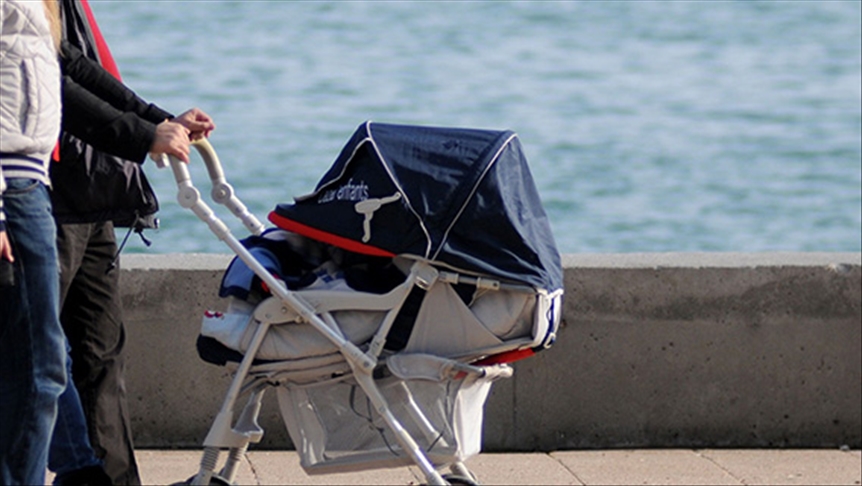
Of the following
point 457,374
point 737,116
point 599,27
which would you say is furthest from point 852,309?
point 599,27

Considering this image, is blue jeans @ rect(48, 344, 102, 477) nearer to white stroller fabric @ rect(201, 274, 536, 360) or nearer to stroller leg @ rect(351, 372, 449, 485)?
white stroller fabric @ rect(201, 274, 536, 360)

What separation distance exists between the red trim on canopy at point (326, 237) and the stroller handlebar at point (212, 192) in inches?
5.1

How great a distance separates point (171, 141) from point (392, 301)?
0.66 metres

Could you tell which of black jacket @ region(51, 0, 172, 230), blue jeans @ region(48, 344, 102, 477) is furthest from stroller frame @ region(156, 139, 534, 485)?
blue jeans @ region(48, 344, 102, 477)

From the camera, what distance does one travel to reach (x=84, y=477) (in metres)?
4.45

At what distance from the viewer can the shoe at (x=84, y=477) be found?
4.44 metres

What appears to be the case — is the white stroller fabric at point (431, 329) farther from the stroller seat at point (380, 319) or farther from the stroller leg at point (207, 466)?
the stroller leg at point (207, 466)

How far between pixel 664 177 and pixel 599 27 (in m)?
14.3

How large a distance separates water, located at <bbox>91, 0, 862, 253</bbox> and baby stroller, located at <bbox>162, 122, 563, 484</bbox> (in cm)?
1171

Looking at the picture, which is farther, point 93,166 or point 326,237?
point 93,166

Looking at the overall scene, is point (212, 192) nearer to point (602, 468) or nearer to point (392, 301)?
point (392, 301)

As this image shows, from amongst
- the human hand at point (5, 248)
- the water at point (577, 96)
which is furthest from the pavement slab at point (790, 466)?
the water at point (577, 96)

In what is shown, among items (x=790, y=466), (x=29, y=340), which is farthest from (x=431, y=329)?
(x=790, y=466)

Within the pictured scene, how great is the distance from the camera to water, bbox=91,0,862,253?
20.5 meters
